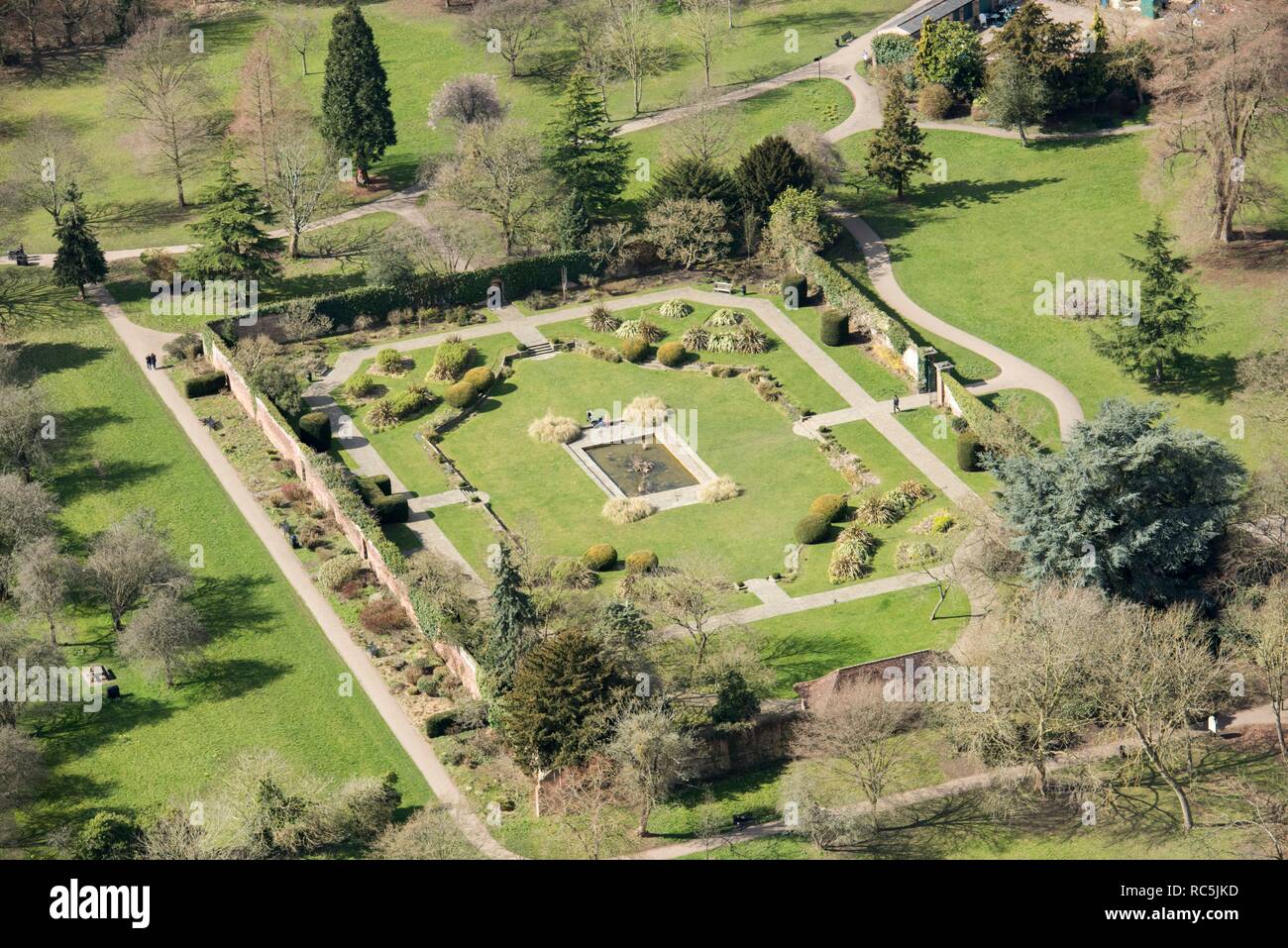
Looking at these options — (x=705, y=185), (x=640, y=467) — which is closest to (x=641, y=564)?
(x=640, y=467)

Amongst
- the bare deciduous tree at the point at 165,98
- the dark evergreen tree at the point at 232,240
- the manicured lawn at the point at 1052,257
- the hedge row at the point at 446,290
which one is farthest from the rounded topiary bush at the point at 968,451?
the bare deciduous tree at the point at 165,98

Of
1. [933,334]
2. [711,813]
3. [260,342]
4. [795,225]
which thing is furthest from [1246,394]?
[260,342]

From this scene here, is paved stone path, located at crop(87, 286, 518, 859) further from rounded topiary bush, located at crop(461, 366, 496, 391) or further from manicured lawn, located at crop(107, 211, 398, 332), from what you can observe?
rounded topiary bush, located at crop(461, 366, 496, 391)

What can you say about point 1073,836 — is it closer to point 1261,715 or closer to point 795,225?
point 1261,715

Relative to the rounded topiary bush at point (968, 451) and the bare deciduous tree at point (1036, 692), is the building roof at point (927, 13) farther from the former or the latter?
the bare deciduous tree at point (1036, 692)

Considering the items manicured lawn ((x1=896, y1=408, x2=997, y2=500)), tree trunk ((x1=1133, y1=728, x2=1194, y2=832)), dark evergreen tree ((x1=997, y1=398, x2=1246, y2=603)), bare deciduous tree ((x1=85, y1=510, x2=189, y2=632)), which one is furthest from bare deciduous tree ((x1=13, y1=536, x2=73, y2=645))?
tree trunk ((x1=1133, y1=728, x2=1194, y2=832))

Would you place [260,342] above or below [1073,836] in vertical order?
above
